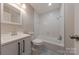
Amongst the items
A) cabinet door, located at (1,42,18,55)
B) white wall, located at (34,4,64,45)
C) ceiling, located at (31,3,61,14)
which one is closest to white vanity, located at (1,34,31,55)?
cabinet door, located at (1,42,18,55)

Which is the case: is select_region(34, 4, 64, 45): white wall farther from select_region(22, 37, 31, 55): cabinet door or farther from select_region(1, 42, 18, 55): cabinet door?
select_region(1, 42, 18, 55): cabinet door

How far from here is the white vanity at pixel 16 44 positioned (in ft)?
3.12

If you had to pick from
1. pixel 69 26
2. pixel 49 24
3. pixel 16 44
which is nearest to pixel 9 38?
pixel 16 44

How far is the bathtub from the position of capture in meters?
1.03

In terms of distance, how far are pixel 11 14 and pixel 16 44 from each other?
39cm

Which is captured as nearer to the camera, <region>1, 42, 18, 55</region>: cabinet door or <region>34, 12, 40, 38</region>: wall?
<region>1, 42, 18, 55</region>: cabinet door

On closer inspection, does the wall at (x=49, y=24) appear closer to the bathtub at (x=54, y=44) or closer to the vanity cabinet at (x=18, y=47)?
the bathtub at (x=54, y=44)

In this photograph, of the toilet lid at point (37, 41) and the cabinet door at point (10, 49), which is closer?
the cabinet door at point (10, 49)

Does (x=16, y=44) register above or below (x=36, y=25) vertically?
below

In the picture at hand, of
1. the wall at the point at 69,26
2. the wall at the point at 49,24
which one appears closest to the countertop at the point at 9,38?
the wall at the point at 49,24

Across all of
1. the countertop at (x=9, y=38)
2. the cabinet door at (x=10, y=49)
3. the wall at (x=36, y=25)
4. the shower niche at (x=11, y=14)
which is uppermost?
the shower niche at (x=11, y=14)

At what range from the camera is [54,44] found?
1.08m

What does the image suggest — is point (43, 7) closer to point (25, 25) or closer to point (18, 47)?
point (25, 25)
